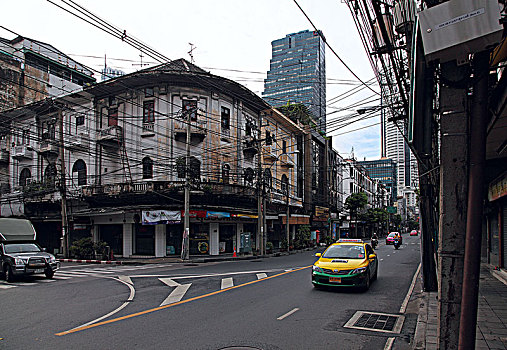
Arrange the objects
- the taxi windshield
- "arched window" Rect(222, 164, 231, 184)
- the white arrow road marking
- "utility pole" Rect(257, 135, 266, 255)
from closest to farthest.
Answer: the white arrow road marking, the taxi windshield, "utility pole" Rect(257, 135, 266, 255), "arched window" Rect(222, 164, 231, 184)

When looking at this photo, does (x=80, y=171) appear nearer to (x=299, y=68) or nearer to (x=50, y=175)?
(x=50, y=175)

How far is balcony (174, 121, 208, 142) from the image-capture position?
2868 cm

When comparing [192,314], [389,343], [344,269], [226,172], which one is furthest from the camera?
[226,172]

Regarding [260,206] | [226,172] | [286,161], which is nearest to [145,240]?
[226,172]

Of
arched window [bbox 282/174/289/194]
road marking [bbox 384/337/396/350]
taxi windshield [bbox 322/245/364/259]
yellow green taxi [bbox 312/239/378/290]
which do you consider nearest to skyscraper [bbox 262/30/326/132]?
arched window [bbox 282/174/289/194]

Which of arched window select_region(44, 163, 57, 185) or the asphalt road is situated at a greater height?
arched window select_region(44, 163, 57, 185)

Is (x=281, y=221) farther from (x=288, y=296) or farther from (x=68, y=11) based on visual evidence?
(x=68, y=11)

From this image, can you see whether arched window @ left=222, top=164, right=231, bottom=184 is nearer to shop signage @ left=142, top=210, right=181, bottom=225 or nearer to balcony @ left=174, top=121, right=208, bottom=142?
balcony @ left=174, top=121, right=208, bottom=142

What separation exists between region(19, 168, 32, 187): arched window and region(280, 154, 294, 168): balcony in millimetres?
24629

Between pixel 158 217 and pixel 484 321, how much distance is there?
22.2m

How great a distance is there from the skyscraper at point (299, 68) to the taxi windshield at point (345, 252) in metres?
110

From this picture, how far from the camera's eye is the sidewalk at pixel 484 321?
6691 mm

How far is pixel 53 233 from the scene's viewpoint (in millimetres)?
36031

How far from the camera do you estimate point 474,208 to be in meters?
3.94
